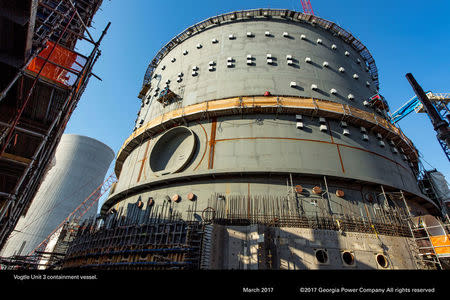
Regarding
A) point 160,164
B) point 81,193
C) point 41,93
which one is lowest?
point 41,93

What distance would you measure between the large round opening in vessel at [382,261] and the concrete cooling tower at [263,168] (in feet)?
0.15

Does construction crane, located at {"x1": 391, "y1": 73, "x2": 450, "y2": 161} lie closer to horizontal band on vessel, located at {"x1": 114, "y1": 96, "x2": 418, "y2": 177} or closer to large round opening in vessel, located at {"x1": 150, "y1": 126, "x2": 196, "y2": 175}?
horizontal band on vessel, located at {"x1": 114, "y1": 96, "x2": 418, "y2": 177}

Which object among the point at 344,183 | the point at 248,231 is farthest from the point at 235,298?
the point at 344,183

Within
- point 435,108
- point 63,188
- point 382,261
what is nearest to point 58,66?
point 382,261

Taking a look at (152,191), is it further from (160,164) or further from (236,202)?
(236,202)

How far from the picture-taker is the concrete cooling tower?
1127 centimetres

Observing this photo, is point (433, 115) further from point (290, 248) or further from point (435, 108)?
point (290, 248)

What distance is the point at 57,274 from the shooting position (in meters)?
4.81

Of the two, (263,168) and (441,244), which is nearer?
(441,244)

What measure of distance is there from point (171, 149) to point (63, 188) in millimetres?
70133

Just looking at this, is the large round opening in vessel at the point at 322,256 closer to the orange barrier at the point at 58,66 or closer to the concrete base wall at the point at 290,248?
the concrete base wall at the point at 290,248

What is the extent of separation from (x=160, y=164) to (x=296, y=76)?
13.9 metres

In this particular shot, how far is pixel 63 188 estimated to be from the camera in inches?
2763

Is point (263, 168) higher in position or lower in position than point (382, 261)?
higher
